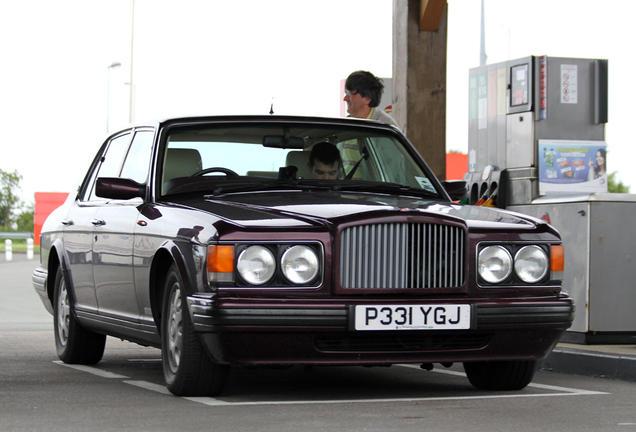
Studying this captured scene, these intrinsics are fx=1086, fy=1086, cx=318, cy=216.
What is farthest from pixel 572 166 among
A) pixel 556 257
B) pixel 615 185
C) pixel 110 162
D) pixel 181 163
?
pixel 615 185

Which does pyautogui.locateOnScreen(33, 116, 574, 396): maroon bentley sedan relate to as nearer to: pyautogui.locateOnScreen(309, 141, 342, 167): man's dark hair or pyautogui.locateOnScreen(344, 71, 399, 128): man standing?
pyautogui.locateOnScreen(309, 141, 342, 167): man's dark hair

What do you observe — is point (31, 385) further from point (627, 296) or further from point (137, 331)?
point (627, 296)

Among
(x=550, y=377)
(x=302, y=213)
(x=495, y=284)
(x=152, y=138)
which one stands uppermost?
(x=152, y=138)

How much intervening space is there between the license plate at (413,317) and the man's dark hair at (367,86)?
12.6 ft

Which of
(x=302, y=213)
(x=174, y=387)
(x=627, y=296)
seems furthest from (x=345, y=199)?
(x=627, y=296)

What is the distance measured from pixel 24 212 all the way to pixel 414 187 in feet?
308

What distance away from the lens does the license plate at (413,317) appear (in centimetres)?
517

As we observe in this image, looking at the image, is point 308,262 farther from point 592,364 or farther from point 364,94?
point 364,94

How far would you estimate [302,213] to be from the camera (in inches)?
212

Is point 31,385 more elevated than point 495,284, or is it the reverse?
point 495,284

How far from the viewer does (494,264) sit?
5531 mm

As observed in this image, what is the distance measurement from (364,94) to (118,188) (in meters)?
3.06

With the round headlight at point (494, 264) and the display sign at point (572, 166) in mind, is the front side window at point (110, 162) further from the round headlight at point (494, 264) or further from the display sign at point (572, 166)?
the display sign at point (572, 166)

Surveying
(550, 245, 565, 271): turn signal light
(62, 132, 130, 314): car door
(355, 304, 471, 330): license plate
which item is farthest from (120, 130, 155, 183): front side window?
(550, 245, 565, 271): turn signal light
